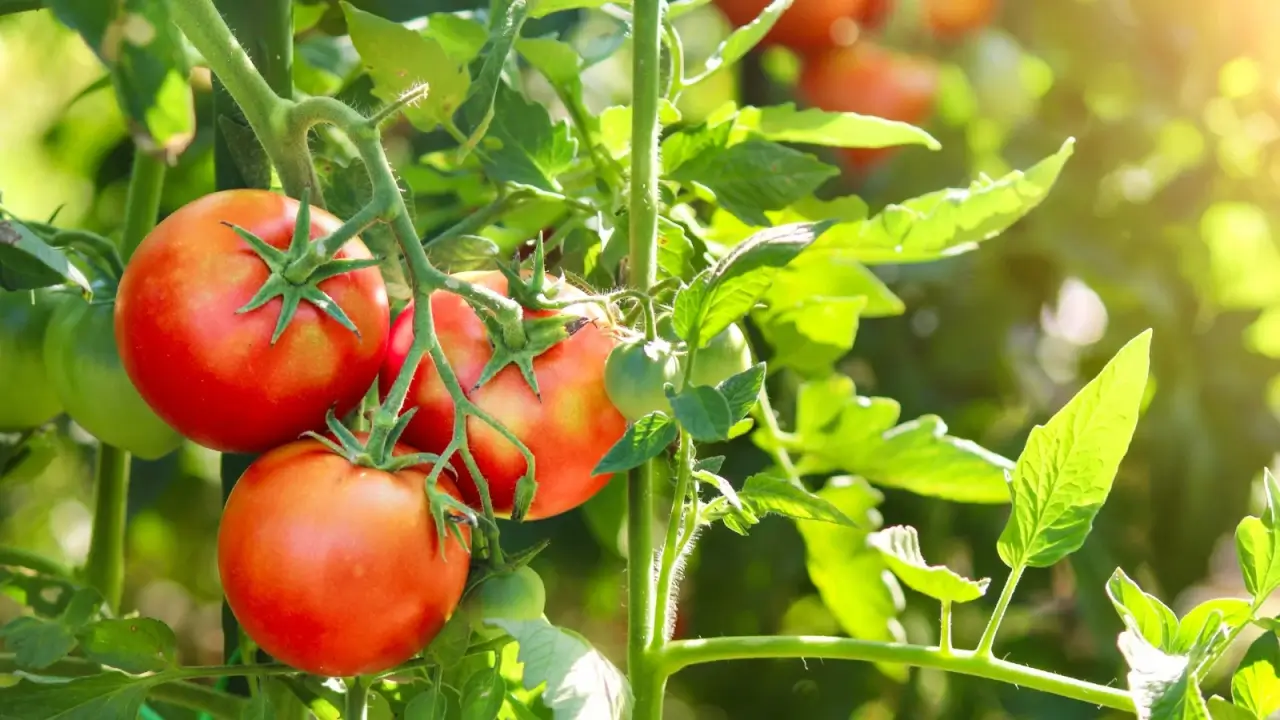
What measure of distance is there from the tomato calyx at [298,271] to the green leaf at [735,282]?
13 centimetres

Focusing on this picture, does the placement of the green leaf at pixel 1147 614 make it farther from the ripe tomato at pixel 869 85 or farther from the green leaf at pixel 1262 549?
the ripe tomato at pixel 869 85

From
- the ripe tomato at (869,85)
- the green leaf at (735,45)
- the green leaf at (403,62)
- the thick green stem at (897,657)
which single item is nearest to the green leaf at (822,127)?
the green leaf at (735,45)

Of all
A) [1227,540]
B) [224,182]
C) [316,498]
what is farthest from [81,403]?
[1227,540]

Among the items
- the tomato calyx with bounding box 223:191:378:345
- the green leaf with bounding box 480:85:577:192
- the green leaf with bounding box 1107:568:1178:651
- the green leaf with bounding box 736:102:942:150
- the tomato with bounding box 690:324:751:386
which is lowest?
the green leaf with bounding box 1107:568:1178:651

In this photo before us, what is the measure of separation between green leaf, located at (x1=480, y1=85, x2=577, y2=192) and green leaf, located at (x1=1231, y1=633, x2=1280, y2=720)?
38 cm

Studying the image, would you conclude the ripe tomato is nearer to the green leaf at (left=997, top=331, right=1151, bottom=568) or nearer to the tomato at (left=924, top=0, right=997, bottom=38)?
the tomato at (left=924, top=0, right=997, bottom=38)

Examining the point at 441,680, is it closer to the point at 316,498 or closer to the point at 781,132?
the point at 316,498

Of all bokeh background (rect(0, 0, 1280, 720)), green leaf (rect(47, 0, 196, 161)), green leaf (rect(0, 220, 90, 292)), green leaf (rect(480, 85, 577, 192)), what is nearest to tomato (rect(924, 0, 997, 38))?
bokeh background (rect(0, 0, 1280, 720))

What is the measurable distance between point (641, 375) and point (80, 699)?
0.30 metres

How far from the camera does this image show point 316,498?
1.60 ft

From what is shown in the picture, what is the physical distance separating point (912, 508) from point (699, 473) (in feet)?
2.22

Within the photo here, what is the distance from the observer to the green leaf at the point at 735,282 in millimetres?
445

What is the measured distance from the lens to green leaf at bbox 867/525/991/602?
1.76ft

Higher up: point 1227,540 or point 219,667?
point 219,667
